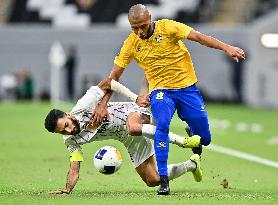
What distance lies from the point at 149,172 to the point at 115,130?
2.50 ft

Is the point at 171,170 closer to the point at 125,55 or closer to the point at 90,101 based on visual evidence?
the point at 90,101

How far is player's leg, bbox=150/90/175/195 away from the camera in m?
11.9

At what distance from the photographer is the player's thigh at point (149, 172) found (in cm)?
1288

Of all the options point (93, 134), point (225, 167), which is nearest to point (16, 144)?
point (225, 167)

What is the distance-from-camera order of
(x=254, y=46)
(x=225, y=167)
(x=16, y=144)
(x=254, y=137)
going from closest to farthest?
(x=225, y=167) < (x=16, y=144) < (x=254, y=137) < (x=254, y=46)

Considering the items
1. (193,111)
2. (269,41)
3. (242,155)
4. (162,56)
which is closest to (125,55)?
(162,56)

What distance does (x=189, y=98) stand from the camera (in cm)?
1258

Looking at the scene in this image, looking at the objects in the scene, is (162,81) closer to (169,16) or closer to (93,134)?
(93,134)

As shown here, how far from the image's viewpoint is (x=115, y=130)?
41.1 ft

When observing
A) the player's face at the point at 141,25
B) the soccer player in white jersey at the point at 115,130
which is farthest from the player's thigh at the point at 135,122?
the player's face at the point at 141,25

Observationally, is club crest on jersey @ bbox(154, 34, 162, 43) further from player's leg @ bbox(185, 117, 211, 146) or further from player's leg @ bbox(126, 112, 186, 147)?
player's leg @ bbox(185, 117, 211, 146)

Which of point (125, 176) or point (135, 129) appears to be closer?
point (135, 129)

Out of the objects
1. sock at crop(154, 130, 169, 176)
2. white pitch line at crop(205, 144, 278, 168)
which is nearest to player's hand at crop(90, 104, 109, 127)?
sock at crop(154, 130, 169, 176)

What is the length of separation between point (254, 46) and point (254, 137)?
19.8 m
